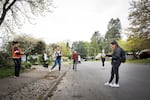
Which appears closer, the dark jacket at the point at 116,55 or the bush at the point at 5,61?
the dark jacket at the point at 116,55

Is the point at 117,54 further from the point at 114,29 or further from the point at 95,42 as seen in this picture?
the point at 95,42

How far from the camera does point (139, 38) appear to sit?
46.4 metres

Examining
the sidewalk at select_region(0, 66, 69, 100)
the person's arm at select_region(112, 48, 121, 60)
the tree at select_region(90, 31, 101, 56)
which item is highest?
the tree at select_region(90, 31, 101, 56)

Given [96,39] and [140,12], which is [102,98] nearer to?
[140,12]

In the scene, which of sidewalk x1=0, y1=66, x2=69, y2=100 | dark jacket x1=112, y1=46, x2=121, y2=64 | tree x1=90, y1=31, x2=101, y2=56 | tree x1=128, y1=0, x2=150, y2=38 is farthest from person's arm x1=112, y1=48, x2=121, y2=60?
tree x1=90, y1=31, x2=101, y2=56

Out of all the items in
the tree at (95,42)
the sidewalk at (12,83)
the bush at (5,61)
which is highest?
the tree at (95,42)

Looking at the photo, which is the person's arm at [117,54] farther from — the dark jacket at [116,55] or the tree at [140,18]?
the tree at [140,18]

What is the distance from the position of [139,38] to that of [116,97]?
39.3 meters

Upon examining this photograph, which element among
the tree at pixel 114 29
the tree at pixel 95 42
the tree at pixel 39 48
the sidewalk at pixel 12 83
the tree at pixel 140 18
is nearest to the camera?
the sidewalk at pixel 12 83

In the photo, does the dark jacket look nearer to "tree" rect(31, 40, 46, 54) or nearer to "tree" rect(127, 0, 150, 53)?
"tree" rect(127, 0, 150, 53)

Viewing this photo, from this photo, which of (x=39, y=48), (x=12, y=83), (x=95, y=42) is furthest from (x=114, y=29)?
(x=12, y=83)

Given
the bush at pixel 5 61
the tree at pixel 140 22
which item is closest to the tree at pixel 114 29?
the tree at pixel 140 22

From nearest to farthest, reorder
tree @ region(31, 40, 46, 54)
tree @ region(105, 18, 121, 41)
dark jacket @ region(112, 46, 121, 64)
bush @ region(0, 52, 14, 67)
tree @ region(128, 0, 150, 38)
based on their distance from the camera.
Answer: dark jacket @ region(112, 46, 121, 64)
bush @ region(0, 52, 14, 67)
tree @ region(128, 0, 150, 38)
tree @ region(31, 40, 46, 54)
tree @ region(105, 18, 121, 41)

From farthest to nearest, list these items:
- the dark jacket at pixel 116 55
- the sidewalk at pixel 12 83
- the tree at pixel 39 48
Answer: the tree at pixel 39 48 → the dark jacket at pixel 116 55 → the sidewalk at pixel 12 83
